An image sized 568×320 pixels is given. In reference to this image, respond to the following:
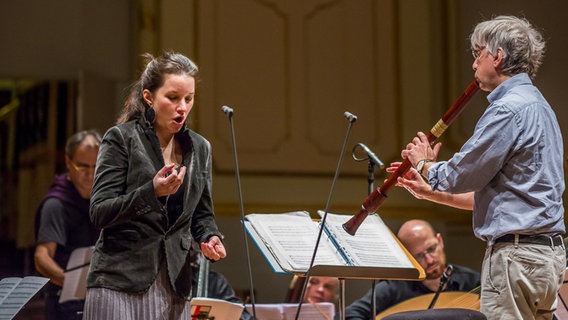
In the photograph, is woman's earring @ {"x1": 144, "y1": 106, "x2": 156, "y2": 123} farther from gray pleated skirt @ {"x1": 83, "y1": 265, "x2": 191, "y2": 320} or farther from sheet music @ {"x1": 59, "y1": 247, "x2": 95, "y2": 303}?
sheet music @ {"x1": 59, "y1": 247, "x2": 95, "y2": 303}

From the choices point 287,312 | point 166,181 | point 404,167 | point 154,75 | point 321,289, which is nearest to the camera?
point 166,181

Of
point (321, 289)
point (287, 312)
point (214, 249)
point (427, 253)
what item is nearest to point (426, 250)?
point (427, 253)

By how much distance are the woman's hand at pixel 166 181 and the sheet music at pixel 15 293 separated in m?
0.64

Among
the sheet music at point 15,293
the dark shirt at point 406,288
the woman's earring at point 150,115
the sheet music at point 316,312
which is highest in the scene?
the woman's earring at point 150,115

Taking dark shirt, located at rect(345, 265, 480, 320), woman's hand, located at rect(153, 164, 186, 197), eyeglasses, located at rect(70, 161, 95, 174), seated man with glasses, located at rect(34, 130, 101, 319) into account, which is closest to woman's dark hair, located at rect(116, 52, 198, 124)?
woman's hand, located at rect(153, 164, 186, 197)

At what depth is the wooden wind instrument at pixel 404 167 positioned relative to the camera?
303 cm

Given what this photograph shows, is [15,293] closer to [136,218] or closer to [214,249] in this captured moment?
[136,218]

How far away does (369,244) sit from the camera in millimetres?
3225

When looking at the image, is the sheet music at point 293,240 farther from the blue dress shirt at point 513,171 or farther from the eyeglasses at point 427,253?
the eyeglasses at point 427,253

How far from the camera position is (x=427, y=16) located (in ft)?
20.6

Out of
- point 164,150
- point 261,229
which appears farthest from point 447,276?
point 164,150

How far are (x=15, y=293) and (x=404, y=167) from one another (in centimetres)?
136

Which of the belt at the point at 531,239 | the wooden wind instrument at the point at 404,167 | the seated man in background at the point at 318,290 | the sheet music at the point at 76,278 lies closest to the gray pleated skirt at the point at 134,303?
the wooden wind instrument at the point at 404,167

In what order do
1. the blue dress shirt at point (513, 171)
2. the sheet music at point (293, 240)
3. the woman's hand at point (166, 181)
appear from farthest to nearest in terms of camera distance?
the sheet music at point (293, 240) → the blue dress shirt at point (513, 171) → the woman's hand at point (166, 181)
